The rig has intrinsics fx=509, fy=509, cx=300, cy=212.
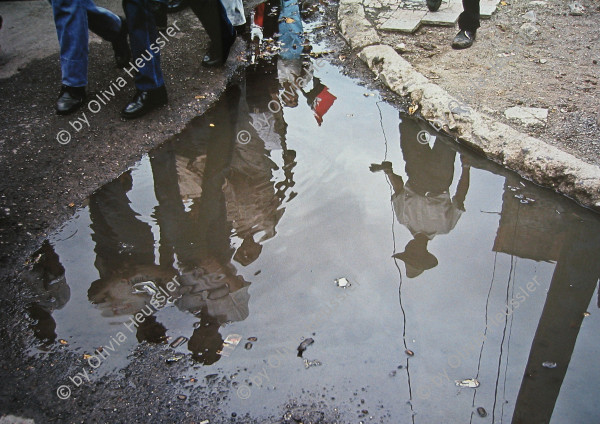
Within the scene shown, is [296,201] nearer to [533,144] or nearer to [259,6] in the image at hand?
[533,144]

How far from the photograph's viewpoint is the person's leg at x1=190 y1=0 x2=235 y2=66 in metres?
4.31

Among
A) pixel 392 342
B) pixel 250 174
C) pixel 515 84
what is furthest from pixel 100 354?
pixel 515 84

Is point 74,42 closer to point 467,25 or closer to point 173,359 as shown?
point 173,359

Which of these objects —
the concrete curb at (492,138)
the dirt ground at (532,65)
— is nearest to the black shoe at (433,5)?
the dirt ground at (532,65)

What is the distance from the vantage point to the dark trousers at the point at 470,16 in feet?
15.4

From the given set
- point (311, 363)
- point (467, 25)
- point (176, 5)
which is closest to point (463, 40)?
point (467, 25)

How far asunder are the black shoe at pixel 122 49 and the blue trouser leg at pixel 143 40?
706 mm

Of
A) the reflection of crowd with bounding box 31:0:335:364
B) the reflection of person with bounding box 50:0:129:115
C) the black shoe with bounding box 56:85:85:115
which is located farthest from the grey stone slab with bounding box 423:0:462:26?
the black shoe with bounding box 56:85:85:115

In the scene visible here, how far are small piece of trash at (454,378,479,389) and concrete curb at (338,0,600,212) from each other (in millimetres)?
1441

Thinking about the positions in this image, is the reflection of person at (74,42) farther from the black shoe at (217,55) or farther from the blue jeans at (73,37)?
the black shoe at (217,55)

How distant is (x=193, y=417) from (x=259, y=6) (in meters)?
5.31

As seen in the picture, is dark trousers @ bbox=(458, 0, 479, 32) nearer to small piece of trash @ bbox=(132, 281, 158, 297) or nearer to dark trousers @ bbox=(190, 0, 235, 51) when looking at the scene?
dark trousers @ bbox=(190, 0, 235, 51)

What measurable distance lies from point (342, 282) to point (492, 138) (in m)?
1.62

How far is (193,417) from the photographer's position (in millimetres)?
1915
